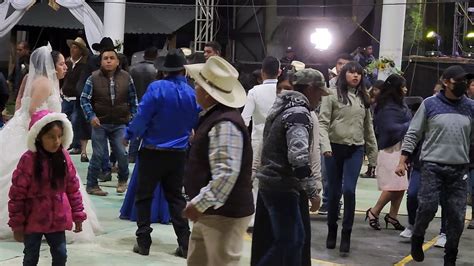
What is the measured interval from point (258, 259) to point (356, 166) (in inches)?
71.6

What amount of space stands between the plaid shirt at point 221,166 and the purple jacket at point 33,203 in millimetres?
1234

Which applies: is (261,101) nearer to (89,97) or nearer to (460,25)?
(89,97)

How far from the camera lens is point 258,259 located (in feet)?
17.7

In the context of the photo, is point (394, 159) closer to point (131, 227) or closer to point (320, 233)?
point (320, 233)

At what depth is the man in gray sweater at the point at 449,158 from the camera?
6.29m

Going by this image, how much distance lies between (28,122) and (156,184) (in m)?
1.41

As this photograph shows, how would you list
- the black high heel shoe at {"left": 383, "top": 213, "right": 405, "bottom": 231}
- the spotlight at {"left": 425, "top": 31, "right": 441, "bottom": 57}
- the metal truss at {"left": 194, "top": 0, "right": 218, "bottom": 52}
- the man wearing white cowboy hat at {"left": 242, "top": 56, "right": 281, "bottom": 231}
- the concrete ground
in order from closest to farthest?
the concrete ground → the man wearing white cowboy hat at {"left": 242, "top": 56, "right": 281, "bottom": 231} → the black high heel shoe at {"left": 383, "top": 213, "right": 405, "bottom": 231} → the spotlight at {"left": 425, "top": 31, "right": 441, "bottom": 57} → the metal truss at {"left": 194, "top": 0, "right": 218, "bottom": 52}

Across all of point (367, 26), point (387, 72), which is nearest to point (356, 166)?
point (387, 72)

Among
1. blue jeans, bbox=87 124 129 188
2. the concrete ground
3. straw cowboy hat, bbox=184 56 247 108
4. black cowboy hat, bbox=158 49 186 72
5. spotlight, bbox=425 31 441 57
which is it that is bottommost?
the concrete ground

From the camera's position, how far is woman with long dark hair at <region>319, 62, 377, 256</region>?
683 centimetres

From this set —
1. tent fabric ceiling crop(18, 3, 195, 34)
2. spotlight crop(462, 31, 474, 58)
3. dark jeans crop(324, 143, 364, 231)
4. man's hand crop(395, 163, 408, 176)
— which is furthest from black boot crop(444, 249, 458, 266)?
tent fabric ceiling crop(18, 3, 195, 34)

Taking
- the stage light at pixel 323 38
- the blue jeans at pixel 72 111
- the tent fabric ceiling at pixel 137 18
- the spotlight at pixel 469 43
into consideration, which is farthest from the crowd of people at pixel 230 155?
the tent fabric ceiling at pixel 137 18

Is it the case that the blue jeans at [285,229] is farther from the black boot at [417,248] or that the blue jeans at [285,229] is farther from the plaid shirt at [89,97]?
the plaid shirt at [89,97]

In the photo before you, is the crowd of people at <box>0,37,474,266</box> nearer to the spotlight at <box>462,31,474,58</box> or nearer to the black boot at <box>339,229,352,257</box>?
the black boot at <box>339,229,352,257</box>
